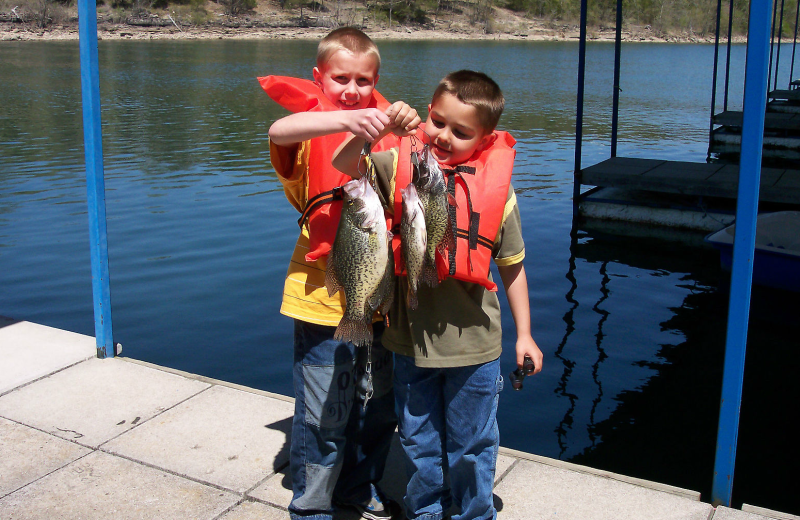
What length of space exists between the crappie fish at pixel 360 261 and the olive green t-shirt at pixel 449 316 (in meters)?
0.21

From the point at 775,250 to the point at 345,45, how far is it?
7089mm

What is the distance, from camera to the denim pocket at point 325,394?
2902mm

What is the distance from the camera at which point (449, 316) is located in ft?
9.05

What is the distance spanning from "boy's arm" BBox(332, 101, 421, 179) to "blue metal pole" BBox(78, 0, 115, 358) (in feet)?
7.89

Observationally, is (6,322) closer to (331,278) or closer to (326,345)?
(326,345)

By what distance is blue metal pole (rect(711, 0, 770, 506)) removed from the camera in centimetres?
289

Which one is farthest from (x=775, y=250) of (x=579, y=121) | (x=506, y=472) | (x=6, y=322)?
(x=6, y=322)

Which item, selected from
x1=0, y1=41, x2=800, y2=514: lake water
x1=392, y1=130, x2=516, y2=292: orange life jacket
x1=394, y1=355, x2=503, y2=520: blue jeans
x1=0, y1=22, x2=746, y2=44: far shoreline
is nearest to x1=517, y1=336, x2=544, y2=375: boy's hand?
x1=394, y1=355, x2=503, y2=520: blue jeans

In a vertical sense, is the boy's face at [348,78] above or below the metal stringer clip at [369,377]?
above

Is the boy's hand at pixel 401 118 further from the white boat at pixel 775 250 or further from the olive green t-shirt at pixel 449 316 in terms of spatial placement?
the white boat at pixel 775 250

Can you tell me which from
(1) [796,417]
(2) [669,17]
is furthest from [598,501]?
(2) [669,17]

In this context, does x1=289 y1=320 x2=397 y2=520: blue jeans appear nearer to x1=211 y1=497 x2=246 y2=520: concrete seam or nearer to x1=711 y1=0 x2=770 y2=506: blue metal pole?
x1=211 y1=497 x2=246 y2=520: concrete seam

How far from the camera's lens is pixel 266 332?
25.7 ft

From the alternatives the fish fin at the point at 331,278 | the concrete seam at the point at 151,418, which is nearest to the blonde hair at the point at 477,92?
the fish fin at the point at 331,278
